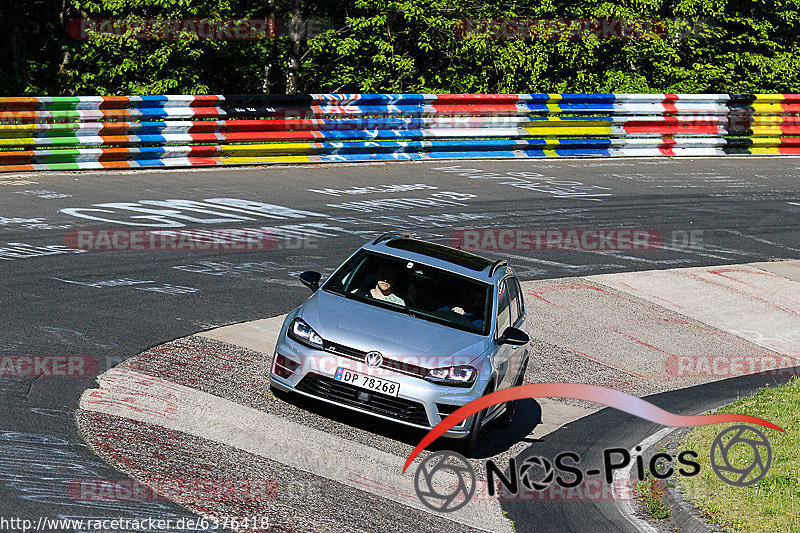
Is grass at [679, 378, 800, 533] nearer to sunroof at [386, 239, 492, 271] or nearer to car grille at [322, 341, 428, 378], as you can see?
car grille at [322, 341, 428, 378]

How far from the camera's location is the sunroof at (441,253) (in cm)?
1062

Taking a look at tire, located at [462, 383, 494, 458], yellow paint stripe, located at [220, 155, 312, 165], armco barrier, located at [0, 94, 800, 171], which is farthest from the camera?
yellow paint stripe, located at [220, 155, 312, 165]

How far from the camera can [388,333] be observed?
364 inches

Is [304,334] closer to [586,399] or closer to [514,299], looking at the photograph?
[514,299]

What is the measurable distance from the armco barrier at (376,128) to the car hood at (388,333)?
11.5 m

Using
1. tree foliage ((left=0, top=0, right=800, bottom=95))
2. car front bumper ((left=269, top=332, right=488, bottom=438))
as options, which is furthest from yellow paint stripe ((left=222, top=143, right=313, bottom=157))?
car front bumper ((left=269, top=332, right=488, bottom=438))

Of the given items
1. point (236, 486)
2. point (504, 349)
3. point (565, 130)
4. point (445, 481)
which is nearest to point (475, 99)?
point (565, 130)

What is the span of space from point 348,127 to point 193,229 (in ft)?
25.2

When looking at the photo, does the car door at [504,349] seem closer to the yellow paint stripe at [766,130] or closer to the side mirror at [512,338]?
the side mirror at [512,338]

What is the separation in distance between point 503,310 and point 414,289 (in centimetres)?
90

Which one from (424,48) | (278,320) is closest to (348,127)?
(424,48)

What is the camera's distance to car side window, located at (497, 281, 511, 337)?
1009 centimetres

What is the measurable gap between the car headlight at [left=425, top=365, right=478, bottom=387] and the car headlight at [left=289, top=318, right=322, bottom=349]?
39.4 inches

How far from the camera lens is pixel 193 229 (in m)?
16.4
